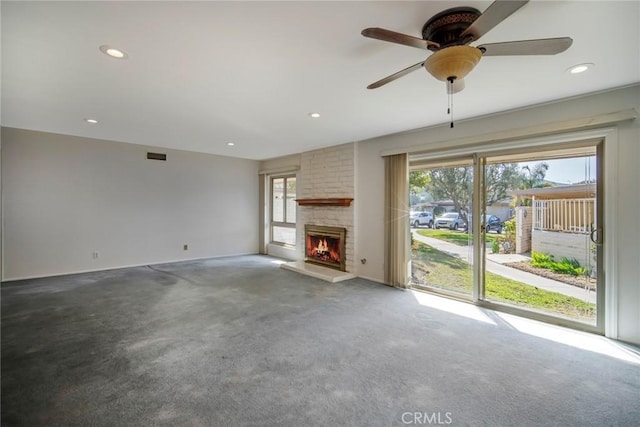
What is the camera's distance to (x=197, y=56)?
2176mm

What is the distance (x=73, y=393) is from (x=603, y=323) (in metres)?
4.62

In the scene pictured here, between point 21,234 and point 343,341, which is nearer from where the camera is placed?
point 343,341

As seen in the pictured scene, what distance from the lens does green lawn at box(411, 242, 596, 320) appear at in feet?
10.0

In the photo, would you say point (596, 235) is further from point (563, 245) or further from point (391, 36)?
point (391, 36)

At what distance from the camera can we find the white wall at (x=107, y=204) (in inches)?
177

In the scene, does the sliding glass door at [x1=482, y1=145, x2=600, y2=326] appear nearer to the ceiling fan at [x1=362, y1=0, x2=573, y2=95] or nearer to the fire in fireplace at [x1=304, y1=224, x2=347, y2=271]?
the ceiling fan at [x1=362, y1=0, x2=573, y2=95]

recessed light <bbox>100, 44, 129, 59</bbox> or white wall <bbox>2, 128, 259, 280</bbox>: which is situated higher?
recessed light <bbox>100, 44, 129, 59</bbox>

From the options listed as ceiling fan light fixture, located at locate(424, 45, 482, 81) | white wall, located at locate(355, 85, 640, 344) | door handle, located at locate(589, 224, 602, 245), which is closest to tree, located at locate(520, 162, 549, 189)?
white wall, located at locate(355, 85, 640, 344)

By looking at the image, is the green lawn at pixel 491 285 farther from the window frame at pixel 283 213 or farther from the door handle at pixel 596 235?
the window frame at pixel 283 213

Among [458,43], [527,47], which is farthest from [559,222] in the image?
[458,43]

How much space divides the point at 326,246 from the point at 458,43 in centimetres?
428

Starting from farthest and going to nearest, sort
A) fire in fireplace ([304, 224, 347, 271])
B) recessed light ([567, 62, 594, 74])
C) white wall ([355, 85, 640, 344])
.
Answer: fire in fireplace ([304, 224, 347, 271]) < white wall ([355, 85, 640, 344]) < recessed light ([567, 62, 594, 74])

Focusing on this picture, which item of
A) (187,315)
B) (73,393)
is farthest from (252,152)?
(73,393)

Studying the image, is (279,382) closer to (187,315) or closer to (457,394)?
(457,394)
